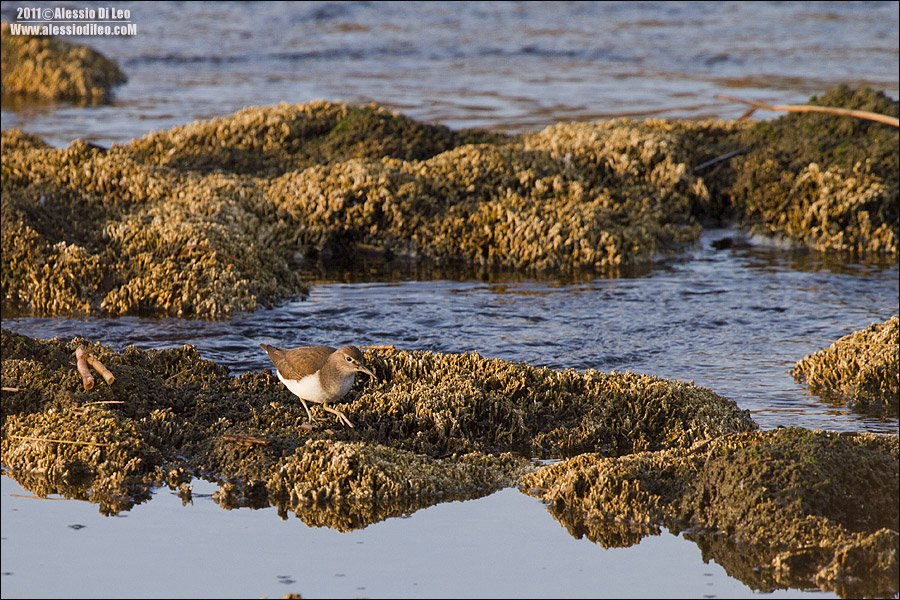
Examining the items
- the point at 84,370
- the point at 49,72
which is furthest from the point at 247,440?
the point at 49,72

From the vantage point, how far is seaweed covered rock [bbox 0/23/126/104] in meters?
25.0

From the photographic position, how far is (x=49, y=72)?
994 inches

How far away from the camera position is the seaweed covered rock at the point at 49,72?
81.9 ft

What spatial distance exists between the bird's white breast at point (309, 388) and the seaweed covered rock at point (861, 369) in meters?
4.06

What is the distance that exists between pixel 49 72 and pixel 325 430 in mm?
22132

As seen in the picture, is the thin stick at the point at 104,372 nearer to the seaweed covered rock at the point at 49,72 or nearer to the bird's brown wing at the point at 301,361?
the bird's brown wing at the point at 301,361

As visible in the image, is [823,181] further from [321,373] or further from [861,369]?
[321,373]

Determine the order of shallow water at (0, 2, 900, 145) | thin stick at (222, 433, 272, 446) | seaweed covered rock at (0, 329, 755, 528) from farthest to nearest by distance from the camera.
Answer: shallow water at (0, 2, 900, 145) < thin stick at (222, 433, 272, 446) < seaweed covered rock at (0, 329, 755, 528)

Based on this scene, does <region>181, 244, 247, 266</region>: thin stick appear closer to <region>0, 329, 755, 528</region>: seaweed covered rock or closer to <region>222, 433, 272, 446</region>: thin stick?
<region>0, 329, 755, 528</region>: seaweed covered rock

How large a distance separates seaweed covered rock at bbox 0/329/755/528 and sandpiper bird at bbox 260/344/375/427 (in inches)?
7.4

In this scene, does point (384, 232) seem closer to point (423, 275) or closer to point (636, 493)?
point (423, 275)

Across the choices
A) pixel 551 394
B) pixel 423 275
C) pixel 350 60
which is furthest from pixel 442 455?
pixel 350 60

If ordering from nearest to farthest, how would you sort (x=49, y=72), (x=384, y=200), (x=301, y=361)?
(x=301, y=361) < (x=384, y=200) < (x=49, y=72)

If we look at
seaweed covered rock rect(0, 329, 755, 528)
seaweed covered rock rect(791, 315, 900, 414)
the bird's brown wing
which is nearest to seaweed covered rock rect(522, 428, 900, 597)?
seaweed covered rock rect(0, 329, 755, 528)
